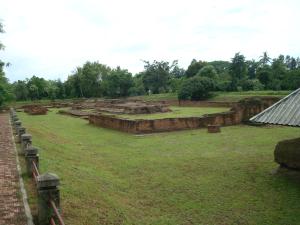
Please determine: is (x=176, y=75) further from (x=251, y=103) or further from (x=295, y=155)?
(x=295, y=155)

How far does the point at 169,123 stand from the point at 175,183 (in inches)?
439

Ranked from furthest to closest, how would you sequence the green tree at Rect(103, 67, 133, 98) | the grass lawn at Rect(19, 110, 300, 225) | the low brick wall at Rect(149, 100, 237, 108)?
1. the green tree at Rect(103, 67, 133, 98)
2. the low brick wall at Rect(149, 100, 237, 108)
3. the grass lawn at Rect(19, 110, 300, 225)

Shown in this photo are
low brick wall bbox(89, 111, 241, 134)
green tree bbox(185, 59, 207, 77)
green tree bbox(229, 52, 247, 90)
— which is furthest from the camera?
green tree bbox(185, 59, 207, 77)

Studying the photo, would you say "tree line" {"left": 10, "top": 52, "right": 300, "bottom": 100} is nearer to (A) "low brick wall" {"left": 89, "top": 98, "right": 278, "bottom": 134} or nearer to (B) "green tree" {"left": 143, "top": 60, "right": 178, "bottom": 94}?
(B) "green tree" {"left": 143, "top": 60, "right": 178, "bottom": 94}

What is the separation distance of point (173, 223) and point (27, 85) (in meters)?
70.0

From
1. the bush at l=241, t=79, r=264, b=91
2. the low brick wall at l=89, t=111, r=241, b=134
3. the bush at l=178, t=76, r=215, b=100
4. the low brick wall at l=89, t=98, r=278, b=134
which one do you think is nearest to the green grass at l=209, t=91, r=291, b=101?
the bush at l=178, t=76, r=215, b=100

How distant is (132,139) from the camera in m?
18.4

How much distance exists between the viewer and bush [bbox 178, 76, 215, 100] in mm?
46844

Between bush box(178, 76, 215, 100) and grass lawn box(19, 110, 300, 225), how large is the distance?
30126mm

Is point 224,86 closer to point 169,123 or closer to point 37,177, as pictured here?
point 169,123

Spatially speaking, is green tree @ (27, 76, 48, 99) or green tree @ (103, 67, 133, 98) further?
green tree @ (27, 76, 48, 99)

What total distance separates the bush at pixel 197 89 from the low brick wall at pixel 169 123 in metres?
23.6

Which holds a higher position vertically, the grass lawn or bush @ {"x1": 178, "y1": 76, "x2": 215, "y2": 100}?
bush @ {"x1": 178, "y1": 76, "x2": 215, "y2": 100}

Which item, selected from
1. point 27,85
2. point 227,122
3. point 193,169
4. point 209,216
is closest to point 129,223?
point 209,216
